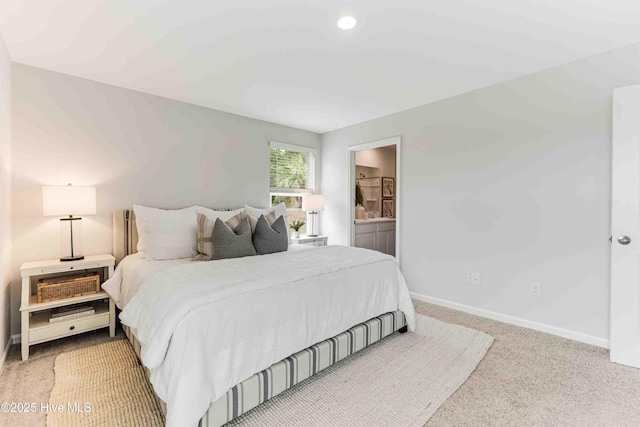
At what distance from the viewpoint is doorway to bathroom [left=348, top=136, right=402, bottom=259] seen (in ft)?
15.8

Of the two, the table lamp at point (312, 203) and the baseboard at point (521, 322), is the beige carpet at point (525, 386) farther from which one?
the table lamp at point (312, 203)

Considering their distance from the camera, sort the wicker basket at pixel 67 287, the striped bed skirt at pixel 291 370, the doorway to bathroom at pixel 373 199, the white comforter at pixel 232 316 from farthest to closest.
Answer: the doorway to bathroom at pixel 373 199 < the wicker basket at pixel 67 287 < the striped bed skirt at pixel 291 370 < the white comforter at pixel 232 316

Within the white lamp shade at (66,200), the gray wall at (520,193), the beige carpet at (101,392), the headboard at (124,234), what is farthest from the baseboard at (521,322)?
the white lamp shade at (66,200)

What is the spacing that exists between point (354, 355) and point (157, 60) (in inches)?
114

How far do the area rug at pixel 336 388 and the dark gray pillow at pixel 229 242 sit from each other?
102 cm

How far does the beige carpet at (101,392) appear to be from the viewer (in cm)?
163

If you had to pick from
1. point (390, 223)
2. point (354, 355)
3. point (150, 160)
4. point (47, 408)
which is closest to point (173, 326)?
point (47, 408)

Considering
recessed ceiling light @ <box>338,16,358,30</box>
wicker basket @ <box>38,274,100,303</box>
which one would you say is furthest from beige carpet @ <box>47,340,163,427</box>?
recessed ceiling light @ <box>338,16,358,30</box>

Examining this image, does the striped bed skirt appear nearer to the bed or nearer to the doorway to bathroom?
the bed

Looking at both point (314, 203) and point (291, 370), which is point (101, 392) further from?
point (314, 203)

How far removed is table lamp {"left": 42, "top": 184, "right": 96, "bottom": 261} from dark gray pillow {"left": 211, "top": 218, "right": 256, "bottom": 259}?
1.09 meters

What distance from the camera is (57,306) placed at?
2418mm

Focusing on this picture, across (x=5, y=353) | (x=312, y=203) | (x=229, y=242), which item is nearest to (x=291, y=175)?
(x=312, y=203)

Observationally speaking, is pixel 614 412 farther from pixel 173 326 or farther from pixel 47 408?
pixel 47 408
